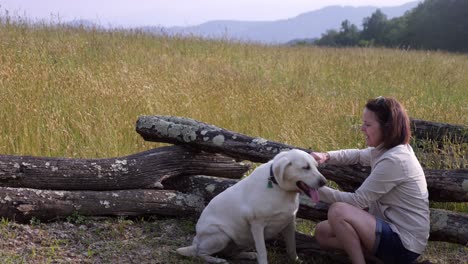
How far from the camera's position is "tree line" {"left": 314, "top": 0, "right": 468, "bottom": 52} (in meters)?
34.0

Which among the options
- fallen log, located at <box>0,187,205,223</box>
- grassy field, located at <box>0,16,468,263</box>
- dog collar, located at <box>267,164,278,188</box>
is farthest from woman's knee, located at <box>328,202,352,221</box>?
fallen log, located at <box>0,187,205,223</box>

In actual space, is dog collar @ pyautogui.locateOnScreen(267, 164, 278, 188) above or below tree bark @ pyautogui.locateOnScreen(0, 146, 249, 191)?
above

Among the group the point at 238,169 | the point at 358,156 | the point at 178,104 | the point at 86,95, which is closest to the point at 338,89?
the point at 178,104

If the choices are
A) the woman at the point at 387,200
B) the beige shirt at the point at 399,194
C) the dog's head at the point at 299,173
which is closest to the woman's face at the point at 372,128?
the woman at the point at 387,200

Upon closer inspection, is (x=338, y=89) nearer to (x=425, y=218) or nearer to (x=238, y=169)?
(x=238, y=169)

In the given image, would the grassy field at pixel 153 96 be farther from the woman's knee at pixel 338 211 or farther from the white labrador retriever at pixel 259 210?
the woman's knee at pixel 338 211

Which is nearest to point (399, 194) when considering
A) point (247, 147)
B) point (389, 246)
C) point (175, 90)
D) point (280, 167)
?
point (389, 246)

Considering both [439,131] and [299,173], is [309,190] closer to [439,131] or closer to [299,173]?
[299,173]

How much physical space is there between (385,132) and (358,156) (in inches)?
20.8

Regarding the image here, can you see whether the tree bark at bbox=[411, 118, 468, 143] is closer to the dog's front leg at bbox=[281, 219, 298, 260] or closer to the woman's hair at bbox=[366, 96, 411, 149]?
the woman's hair at bbox=[366, 96, 411, 149]

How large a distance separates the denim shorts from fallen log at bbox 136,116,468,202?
0.60 m

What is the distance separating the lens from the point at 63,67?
9.75 metres

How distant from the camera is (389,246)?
4105mm

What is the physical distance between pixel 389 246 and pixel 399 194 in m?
0.39
